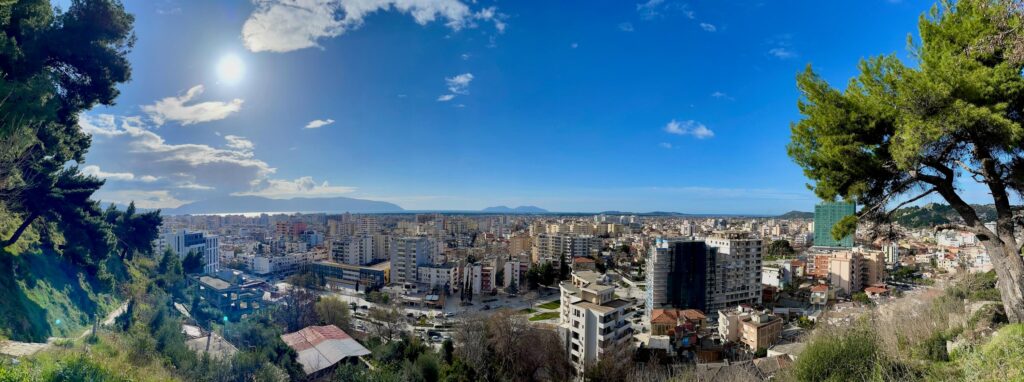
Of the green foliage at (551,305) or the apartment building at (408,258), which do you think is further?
the apartment building at (408,258)

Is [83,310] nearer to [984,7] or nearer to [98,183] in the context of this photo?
[98,183]

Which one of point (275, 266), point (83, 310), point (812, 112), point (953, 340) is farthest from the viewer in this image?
point (275, 266)

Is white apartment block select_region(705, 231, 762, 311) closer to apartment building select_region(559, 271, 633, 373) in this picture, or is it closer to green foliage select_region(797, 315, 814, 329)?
green foliage select_region(797, 315, 814, 329)

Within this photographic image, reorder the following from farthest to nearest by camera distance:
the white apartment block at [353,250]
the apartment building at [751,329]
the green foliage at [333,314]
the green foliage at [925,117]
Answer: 1. the white apartment block at [353,250]
2. the green foliage at [333,314]
3. the apartment building at [751,329]
4. the green foliage at [925,117]

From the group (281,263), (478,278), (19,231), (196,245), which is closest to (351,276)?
(281,263)

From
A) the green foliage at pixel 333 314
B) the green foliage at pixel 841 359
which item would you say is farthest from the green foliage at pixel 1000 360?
the green foliage at pixel 333 314

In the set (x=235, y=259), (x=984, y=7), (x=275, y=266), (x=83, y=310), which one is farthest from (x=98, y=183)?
(x=984, y=7)

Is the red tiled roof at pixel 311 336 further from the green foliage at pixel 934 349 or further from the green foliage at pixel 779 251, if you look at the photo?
the green foliage at pixel 779 251
